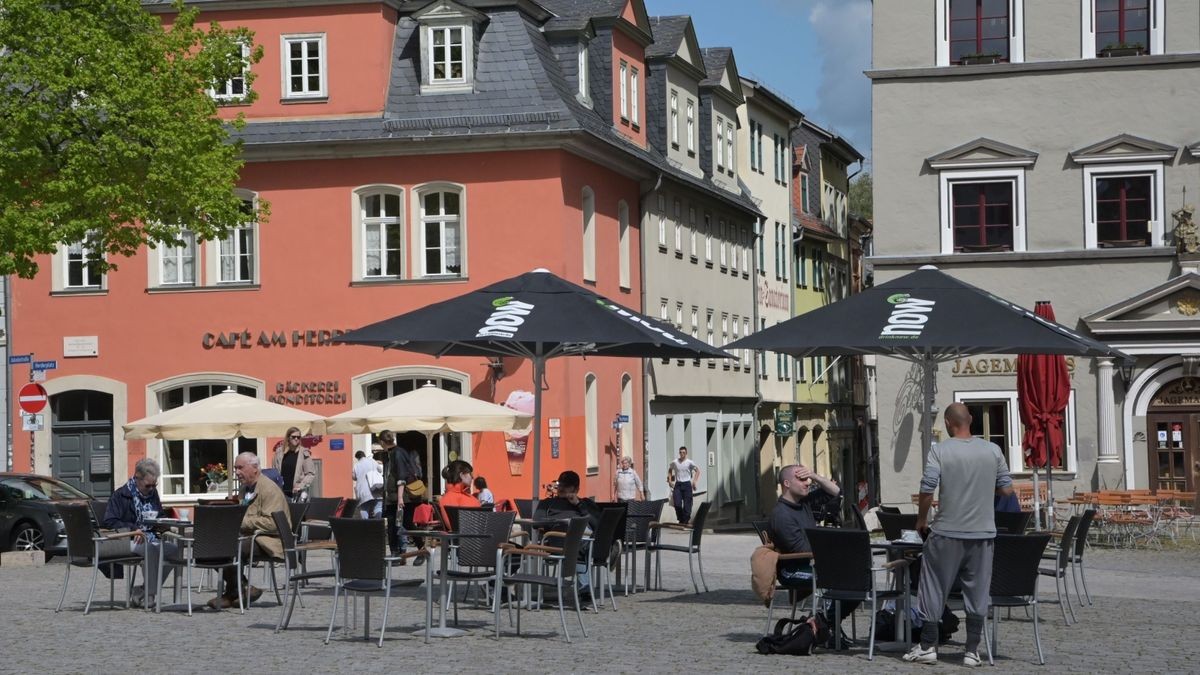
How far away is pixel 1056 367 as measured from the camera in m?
28.5

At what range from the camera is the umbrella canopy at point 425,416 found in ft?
90.5

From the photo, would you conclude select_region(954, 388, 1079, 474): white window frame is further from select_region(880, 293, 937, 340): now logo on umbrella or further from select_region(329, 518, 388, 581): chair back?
select_region(329, 518, 388, 581): chair back

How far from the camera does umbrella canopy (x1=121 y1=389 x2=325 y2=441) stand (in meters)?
27.1

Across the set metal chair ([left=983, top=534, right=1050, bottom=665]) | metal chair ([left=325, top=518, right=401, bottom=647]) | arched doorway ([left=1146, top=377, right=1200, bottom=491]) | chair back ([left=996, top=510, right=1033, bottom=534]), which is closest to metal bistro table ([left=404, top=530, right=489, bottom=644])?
metal chair ([left=325, top=518, right=401, bottom=647])

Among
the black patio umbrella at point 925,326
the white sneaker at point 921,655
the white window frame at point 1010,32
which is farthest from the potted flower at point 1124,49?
the white sneaker at point 921,655

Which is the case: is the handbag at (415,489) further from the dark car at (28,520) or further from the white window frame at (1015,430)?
the white window frame at (1015,430)

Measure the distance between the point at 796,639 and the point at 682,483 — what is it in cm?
2784

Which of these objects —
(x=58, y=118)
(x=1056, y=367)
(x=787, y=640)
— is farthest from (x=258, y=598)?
(x=1056, y=367)

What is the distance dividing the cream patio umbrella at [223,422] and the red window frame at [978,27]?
1468cm

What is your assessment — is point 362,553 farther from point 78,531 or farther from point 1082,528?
point 1082,528

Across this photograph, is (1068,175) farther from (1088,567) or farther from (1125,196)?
(1088,567)

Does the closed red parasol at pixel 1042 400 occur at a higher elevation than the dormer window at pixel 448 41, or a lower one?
lower

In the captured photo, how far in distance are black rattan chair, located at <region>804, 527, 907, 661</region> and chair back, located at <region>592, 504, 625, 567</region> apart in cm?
380

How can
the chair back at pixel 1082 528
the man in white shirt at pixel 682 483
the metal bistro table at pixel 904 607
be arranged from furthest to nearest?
1. the man in white shirt at pixel 682 483
2. the chair back at pixel 1082 528
3. the metal bistro table at pixel 904 607
